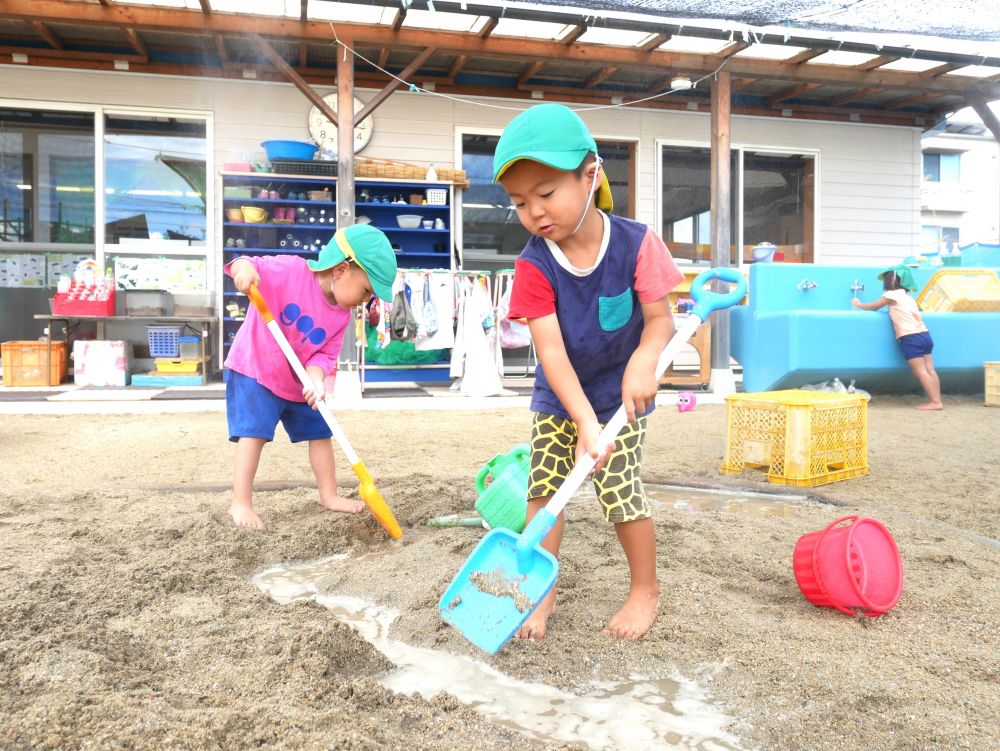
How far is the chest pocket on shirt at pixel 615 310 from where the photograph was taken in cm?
177

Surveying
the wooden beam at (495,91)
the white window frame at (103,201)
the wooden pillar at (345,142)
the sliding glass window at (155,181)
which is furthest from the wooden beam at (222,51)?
the wooden pillar at (345,142)

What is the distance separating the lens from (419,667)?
1.54 metres

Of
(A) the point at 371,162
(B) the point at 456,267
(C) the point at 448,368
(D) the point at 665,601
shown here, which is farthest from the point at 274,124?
(D) the point at 665,601

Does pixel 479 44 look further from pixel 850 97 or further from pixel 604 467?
pixel 604 467

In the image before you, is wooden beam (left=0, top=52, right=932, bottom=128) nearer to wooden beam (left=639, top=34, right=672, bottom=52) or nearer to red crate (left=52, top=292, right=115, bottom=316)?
wooden beam (left=639, top=34, right=672, bottom=52)

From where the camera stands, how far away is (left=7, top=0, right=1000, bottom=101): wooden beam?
600 cm

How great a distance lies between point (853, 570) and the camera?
175 cm

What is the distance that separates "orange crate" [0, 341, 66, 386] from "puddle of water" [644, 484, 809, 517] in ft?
19.6

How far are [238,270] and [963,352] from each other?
5.96 m

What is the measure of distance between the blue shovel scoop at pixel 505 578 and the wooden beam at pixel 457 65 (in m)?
A: 6.49

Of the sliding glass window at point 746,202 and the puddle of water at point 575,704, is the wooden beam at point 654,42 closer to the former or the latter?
the sliding glass window at point 746,202

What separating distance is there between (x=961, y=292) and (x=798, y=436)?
172 inches

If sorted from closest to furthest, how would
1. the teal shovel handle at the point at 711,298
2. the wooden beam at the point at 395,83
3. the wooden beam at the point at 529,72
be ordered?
the teal shovel handle at the point at 711,298
the wooden beam at the point at 395,83
the wooden beam at the point at 529,72

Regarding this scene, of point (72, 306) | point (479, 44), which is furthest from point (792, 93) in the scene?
point (72, 306)
